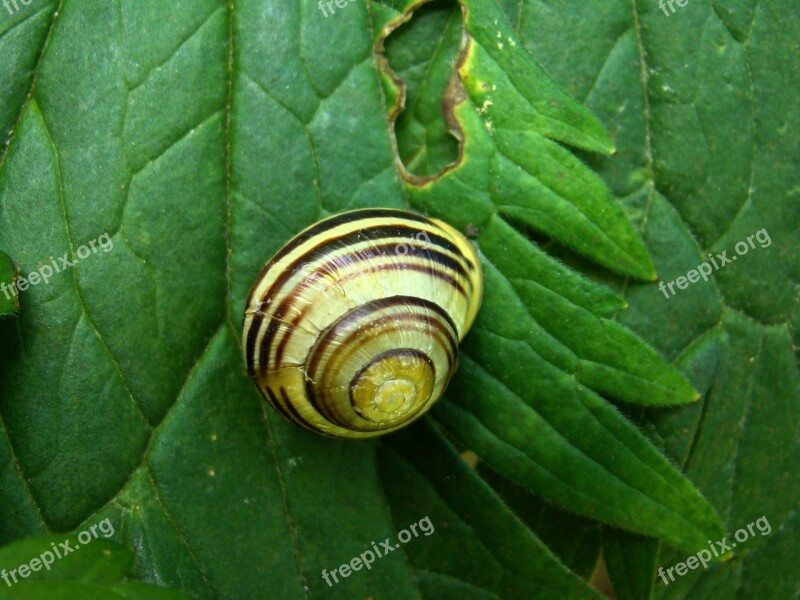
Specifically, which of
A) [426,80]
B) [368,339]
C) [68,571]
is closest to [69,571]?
[68,571]

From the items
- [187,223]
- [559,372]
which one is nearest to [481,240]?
[559,372]

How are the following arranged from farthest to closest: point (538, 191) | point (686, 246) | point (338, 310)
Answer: point (686, 246)
point (538, 191)
point (338, 310)

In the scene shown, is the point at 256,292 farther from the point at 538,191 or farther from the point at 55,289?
the point at 538,191

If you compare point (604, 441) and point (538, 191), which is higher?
point (538, 191)
